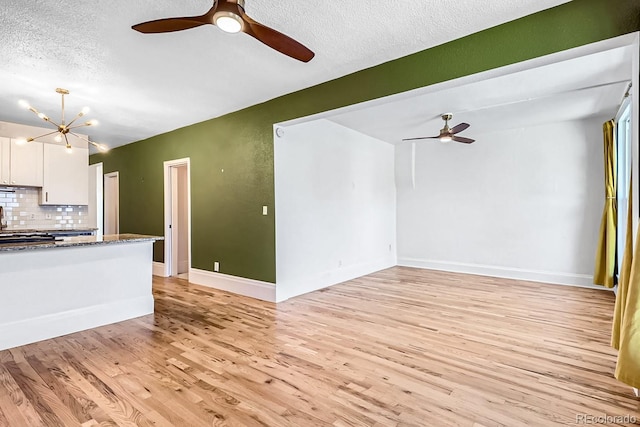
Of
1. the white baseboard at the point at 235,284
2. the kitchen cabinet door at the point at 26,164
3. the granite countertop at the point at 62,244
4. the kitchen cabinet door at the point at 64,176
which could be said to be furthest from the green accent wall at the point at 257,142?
the kitchen cabinet door at the point at 26,164

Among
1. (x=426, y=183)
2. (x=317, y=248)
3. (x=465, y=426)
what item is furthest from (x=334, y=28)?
(x=426, y=183)

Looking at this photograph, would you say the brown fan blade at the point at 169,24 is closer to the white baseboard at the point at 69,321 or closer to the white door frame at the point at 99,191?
the white baseboard at the point at 69,321

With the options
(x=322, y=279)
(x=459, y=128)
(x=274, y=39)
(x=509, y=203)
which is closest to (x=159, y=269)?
(x=322, y=279)

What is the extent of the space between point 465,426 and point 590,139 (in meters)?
5.17

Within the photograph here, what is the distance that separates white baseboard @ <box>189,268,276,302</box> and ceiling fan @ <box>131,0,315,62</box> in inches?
120

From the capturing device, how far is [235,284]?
4684mm

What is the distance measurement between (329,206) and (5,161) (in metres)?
4.94

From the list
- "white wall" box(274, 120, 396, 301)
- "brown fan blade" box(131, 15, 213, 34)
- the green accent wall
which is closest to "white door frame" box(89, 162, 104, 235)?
the green accent wall

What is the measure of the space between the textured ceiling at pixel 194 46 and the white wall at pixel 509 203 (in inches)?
146

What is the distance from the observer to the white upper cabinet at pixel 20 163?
191 inches

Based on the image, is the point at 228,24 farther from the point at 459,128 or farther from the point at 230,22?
the point at 459,128

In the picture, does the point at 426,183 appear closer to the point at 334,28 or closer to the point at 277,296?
the point at 277,296

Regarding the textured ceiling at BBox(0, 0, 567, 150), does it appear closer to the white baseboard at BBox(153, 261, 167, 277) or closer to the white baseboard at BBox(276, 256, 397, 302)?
the white baseboard at BBox(276, 256, 397, 302)

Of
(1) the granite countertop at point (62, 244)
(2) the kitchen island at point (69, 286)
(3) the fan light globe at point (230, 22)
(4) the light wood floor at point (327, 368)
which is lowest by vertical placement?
(4) the light wood floor at point (327, 368)
